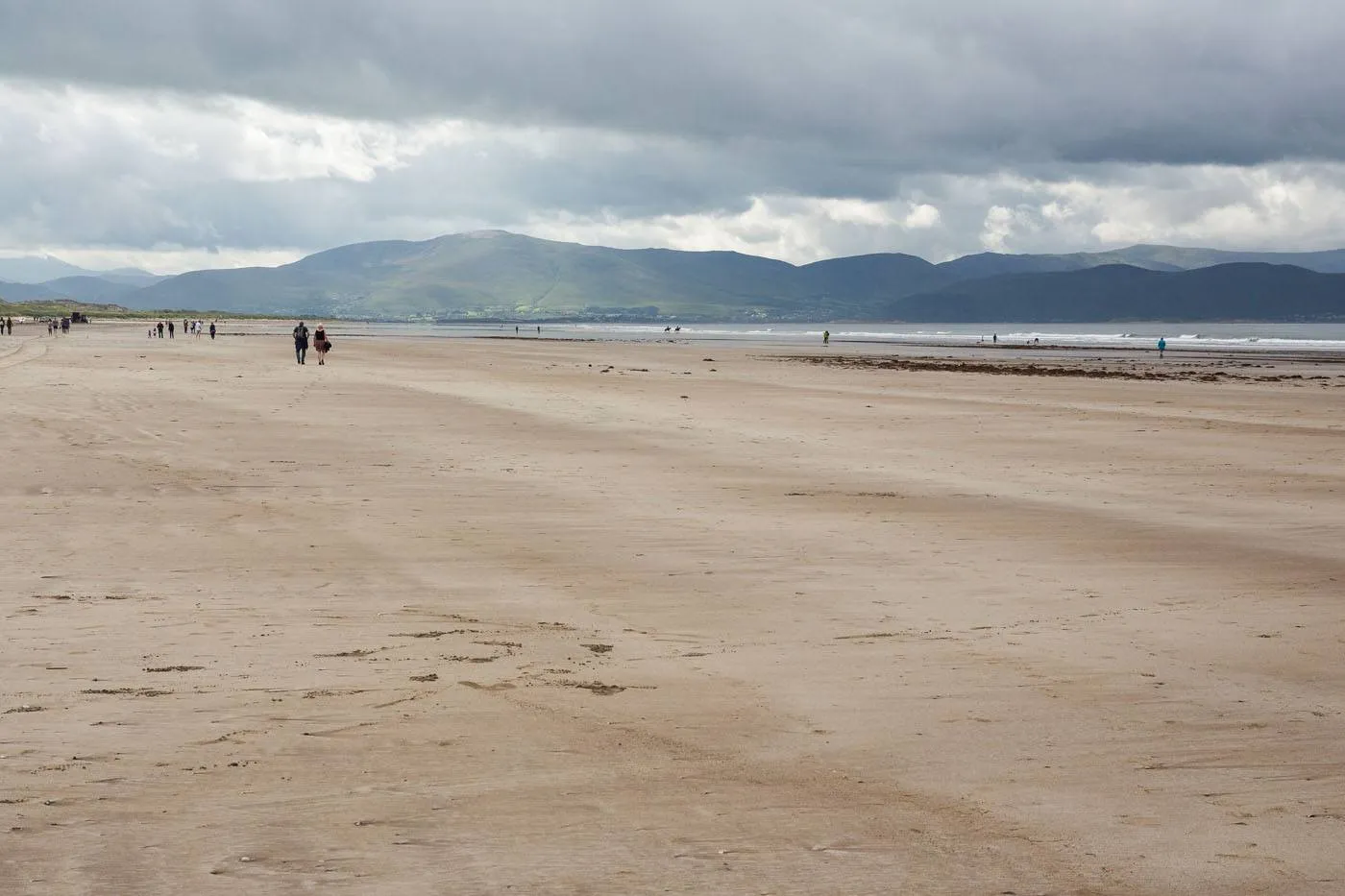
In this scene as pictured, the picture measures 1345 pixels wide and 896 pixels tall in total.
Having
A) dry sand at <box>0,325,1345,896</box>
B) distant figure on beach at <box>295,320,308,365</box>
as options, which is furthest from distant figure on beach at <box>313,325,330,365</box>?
dry sand at <box>0,325,1345,896</box>

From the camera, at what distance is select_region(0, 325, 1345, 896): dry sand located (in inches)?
198

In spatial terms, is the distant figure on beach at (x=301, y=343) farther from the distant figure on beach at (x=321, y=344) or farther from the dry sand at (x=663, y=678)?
the dry sand at (x=663, y=678)

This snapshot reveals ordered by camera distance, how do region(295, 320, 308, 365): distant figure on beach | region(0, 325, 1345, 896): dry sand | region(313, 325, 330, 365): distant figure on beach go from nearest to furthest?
region(0, 325, 1345, 896): dry sand
region(295, 320, 308, 365): distant figure on beach
region(313, 325, 330, 365): distant figure on beach

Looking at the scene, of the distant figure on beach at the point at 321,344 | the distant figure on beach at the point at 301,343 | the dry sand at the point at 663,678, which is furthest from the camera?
the distant figure on beach at the point at 321,344

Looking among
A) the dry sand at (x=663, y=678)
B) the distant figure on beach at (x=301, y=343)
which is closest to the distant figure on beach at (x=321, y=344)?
the distant figure on beach at (x=301, y=343)

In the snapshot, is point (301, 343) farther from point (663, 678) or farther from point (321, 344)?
point (663, 678)

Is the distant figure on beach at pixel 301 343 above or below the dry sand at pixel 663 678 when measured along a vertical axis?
above

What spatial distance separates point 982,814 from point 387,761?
279 cm

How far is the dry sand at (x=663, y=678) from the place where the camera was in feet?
16.5

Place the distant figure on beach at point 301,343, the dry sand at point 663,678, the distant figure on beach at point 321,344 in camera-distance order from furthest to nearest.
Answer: the distant figure on beach at point 321,344 → the distant figure on beach at point 301,343 → the dry sand at point 663,678

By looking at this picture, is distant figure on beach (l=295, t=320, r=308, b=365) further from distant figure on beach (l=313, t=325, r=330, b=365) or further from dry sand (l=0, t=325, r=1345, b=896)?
dry sand (l=0, t=325, r=1345, b=896)

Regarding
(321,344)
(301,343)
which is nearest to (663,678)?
(301,343)

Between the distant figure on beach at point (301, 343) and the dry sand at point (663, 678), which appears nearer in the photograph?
the dry sand at point (663, 678)

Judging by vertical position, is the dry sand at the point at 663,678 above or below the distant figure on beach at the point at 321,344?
A: below
